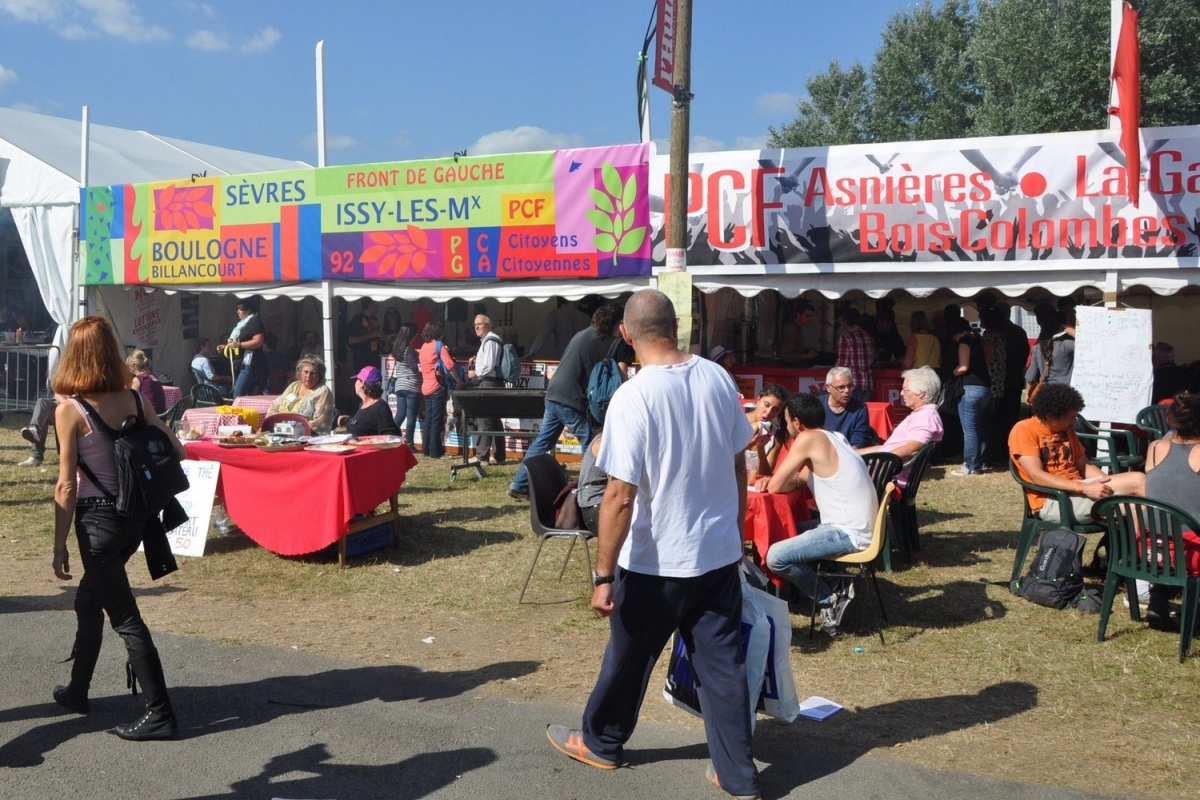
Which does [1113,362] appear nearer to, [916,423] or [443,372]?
[916,423]

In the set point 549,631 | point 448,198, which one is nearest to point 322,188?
point 448,198

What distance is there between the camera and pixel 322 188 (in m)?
12.4

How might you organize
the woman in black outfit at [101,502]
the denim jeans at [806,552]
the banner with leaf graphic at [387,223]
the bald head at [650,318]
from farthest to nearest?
the banner with leaf graphic at [387,223], the denim jeans at [806,552], the woman in black outfit at [101,502], the bald head at [650,318]

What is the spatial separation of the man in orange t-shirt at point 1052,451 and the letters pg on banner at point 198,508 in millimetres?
5232

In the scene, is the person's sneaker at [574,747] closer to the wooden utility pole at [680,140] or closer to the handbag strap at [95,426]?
the handbag strap at [95,426]

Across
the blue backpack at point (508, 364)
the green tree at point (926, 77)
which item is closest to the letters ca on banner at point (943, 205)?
the blue backpack at point (508, 364)

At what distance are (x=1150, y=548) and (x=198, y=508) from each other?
592 cm

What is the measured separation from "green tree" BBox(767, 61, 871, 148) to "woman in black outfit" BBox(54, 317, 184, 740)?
120 feet

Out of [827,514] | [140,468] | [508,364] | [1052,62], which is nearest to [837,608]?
[827,514]

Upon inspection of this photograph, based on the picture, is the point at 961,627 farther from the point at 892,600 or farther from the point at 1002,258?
the point at 1002,258

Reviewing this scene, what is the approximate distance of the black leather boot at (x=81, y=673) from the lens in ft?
14.3

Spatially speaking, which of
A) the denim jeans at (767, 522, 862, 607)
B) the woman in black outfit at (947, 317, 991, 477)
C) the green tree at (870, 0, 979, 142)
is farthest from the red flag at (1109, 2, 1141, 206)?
the green tree at (870, 0, 979, 142)

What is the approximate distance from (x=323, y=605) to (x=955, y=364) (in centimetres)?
730

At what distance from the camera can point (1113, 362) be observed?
9.17m
